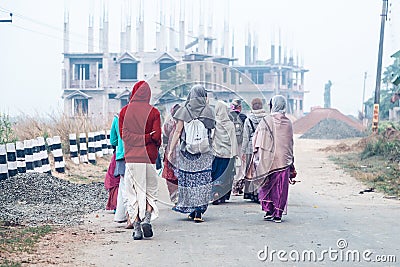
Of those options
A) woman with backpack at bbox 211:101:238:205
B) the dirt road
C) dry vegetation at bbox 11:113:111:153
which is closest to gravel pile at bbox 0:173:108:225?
the dirt road

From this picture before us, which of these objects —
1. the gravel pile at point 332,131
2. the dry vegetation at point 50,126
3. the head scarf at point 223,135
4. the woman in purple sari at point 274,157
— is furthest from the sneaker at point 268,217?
the gravel pile at point 332,131

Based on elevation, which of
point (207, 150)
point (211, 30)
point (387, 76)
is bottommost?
point (207, 150)

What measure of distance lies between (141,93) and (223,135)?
346 centimetres

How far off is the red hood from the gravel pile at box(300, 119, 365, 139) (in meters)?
45.3

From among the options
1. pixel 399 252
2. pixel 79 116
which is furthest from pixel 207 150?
pixel 79 116

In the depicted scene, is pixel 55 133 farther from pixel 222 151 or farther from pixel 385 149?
pixel 385 149

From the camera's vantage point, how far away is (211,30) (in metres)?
58.9

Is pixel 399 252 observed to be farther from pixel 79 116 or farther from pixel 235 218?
pixel 79 116

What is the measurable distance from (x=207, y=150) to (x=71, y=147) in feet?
29.8

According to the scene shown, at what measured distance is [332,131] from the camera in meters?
55.2

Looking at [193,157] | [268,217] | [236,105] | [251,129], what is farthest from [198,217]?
[236,105]

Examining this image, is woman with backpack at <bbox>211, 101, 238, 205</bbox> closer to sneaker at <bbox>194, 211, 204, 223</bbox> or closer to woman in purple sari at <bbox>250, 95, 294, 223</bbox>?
woman in purple sari at <bbox>250, 95, 294, 223</bbox>

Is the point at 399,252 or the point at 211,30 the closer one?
the point at 399,252

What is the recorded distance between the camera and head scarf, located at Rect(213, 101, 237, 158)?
38.0 ft
